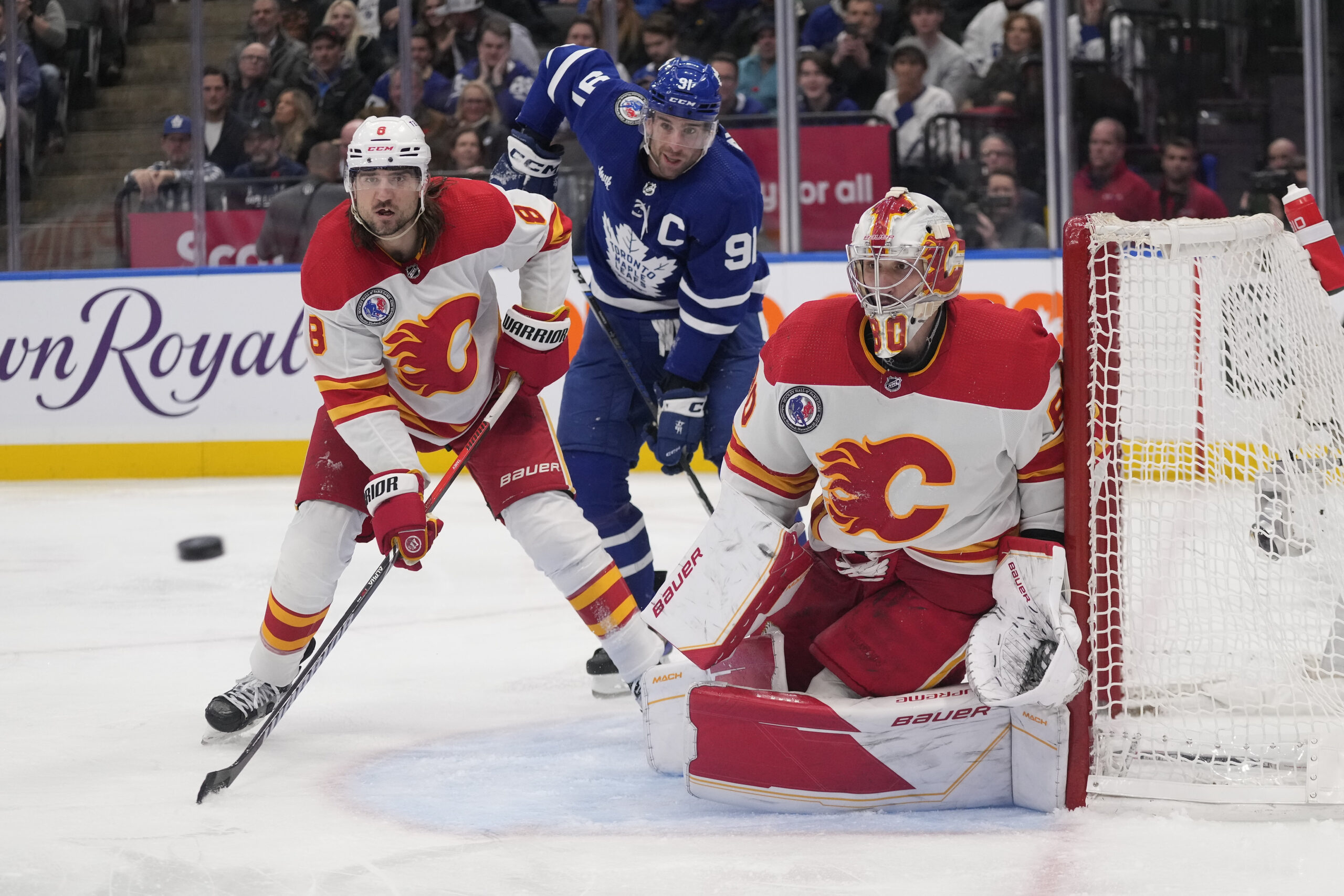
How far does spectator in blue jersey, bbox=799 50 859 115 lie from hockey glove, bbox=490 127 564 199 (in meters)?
2.90

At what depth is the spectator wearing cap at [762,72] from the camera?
20.1ft

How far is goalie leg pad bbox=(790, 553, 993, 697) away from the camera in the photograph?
7.60 ft

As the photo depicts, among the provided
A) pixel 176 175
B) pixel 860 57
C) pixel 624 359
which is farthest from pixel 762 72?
pixel 624 359

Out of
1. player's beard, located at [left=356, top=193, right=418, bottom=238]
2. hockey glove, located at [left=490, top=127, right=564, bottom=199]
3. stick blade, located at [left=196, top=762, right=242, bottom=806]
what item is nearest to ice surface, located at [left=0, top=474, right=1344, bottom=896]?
stick blade, located at [left=196, top=762, right=242, bottom=806]

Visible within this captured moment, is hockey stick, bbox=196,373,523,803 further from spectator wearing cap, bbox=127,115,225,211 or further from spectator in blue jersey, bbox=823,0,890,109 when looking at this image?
spectator wearing cap, bbox=127,115,225,211

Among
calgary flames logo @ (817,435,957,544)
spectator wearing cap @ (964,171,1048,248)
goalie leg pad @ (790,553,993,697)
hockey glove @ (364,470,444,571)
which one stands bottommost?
goalie leg pad @ (790,553,993,697)

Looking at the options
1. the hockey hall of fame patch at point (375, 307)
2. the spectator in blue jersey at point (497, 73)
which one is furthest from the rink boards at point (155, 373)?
the hockey hall of fame patch at point (375, 307)

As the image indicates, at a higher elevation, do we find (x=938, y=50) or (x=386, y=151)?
(x=938, y=50)

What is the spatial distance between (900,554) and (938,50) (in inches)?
165

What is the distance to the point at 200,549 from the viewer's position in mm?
4555

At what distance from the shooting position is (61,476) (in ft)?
20.6

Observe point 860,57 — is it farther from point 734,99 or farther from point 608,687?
point 608,687

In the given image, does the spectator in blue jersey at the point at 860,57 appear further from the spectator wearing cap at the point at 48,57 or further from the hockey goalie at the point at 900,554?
the hockey goalie at the point at 900,554

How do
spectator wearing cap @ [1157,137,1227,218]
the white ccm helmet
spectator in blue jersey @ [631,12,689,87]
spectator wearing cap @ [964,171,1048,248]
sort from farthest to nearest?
1. spectator in blue jersey @ [631,12,689,87]
2. spectator wearing cap @ [964,171,1048,248]
3. spectator wearing cap @ [1157,137,1227,218]
4. the white ccm helmet
